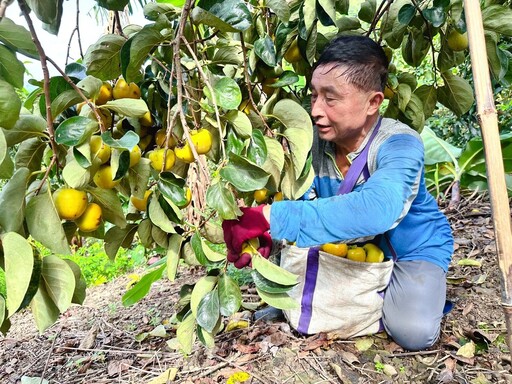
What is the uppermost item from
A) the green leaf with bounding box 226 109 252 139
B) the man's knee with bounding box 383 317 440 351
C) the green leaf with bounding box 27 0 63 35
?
the green leaf with bounding box 27 0 63 35

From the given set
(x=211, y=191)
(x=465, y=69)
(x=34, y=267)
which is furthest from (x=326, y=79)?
(x=465, y=69)

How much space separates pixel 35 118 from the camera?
2.94 ft

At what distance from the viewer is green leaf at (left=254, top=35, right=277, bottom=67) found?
46.0 inches

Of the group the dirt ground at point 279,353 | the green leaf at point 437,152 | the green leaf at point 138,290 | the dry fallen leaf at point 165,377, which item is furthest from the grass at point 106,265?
the dry fallen leaf at point 165,377

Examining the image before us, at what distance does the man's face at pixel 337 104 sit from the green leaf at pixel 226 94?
1.60 feet

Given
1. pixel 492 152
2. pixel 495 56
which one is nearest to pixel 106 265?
pixel 495 56

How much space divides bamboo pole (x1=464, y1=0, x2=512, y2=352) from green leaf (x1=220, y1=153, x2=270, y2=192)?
1.25 feet

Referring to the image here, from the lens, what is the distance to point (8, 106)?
0.77m

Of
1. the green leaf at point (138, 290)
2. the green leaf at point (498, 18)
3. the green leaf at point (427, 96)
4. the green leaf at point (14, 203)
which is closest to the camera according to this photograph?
the green leaf at point (14, 203)

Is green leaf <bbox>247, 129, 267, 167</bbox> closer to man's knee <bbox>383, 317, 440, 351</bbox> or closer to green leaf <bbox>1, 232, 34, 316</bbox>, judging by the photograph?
green leaf <bbox>1, 232, 34, 316</bbox>

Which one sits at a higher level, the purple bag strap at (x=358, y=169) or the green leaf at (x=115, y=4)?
the green leaf at (x=115, y=4)

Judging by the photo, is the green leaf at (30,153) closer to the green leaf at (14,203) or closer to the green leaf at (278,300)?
the green leaf at (14,203)

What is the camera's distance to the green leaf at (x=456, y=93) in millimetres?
1559

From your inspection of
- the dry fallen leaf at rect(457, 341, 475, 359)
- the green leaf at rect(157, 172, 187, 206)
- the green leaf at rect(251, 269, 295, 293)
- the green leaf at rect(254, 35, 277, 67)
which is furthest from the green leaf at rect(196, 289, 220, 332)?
the dry fallen leaf at rect(457, 341, 475, 359)
